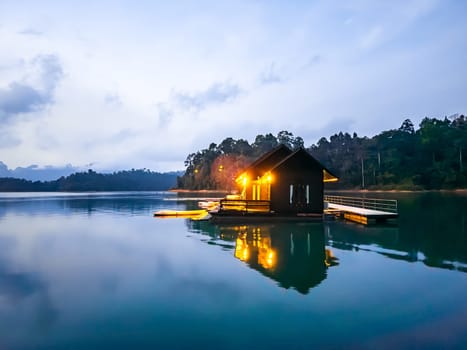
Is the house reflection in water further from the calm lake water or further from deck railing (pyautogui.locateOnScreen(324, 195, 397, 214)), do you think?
deck railing (pyautogui.locateOnScreen(324, 195, 397, 214))

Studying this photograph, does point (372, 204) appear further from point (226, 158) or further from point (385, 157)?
point (226, 158)

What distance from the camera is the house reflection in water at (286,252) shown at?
10.3 m

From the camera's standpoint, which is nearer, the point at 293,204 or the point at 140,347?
the point at 140,347

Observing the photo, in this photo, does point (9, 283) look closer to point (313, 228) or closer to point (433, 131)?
point (313, 228)

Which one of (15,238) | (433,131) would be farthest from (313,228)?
(433,131)

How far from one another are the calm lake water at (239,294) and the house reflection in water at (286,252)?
0.21 feet

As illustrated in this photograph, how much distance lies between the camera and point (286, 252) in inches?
558

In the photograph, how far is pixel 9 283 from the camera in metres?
10.6

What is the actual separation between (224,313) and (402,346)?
3.57m

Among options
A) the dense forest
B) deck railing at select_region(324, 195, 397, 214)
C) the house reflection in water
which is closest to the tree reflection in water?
the house reflection in water

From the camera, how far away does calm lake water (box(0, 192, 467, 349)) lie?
635 centimetres

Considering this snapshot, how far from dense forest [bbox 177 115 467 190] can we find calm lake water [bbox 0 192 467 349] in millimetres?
85940

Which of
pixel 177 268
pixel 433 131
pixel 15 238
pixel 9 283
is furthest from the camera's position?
pixel 433 131

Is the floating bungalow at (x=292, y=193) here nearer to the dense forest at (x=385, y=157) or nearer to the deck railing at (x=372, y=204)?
the deck railing at (x=372, y=204)
